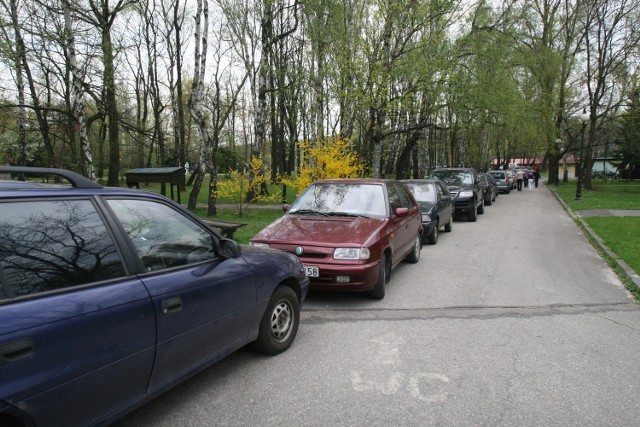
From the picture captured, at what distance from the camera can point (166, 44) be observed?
101 feet

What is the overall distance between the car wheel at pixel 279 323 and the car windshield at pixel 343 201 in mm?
2546

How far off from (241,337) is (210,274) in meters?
0.72

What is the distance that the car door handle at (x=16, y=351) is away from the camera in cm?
187

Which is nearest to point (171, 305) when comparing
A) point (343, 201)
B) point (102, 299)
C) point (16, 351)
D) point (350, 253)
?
point (102, 299)

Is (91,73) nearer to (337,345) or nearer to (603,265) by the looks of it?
(337,345)

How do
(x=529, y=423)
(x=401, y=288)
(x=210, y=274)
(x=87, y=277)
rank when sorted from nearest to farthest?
1. (x=87, y=277)
2. (x=529, y=423)
3. (x=210, y=274)
4. (x=401, y=288)

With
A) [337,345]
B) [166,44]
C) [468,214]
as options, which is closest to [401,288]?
[337,345]

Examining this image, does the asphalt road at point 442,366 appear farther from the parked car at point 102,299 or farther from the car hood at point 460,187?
the car hood at point 460,187

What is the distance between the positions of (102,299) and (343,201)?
16.2ft

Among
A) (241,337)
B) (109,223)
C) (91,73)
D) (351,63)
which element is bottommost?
(241,337)

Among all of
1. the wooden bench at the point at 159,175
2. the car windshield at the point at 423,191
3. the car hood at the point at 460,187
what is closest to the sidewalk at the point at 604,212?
the car hood at the point at 460,187

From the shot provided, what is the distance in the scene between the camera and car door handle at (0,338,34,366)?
1866mm

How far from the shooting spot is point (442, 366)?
3.93 meters

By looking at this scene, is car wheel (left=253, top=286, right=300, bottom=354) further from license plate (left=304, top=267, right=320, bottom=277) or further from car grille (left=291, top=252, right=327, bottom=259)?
car grille (left=291, top=252, right=327, bottom=259)
